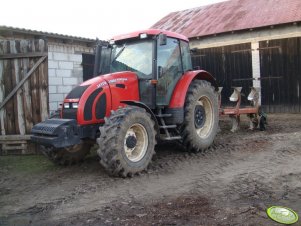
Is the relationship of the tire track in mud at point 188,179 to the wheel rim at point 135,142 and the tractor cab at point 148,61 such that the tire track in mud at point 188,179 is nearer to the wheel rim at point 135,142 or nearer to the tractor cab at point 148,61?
the wheel rim at point 135,142

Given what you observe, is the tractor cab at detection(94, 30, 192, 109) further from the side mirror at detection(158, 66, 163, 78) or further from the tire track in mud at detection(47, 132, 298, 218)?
the tire track in mud at detection(47, 132, 298, 218)

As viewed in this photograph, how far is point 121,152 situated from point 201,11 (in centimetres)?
1394

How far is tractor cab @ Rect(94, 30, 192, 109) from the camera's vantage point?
678 cm

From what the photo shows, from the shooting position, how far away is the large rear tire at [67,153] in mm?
6586

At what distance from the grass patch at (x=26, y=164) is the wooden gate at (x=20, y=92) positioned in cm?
30

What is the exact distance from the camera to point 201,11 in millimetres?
18125

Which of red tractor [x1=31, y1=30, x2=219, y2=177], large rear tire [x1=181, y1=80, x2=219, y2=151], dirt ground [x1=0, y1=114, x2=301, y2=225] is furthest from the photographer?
large rear tire [x1=181, y1=80, x2=219, y2=151]

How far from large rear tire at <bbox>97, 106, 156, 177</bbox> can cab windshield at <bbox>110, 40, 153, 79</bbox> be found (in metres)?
1.04

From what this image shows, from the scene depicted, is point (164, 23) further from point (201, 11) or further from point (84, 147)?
point (84, 147)

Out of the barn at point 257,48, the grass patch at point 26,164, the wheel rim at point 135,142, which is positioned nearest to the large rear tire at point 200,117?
the wheel rim at point 135,142

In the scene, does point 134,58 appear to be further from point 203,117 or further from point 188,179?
point 188,179

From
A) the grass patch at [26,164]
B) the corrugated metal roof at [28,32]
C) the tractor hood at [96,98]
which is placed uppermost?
the corrugated metal roof at [28,32]

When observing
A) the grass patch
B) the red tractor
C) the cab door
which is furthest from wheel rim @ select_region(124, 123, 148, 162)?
the grass patch

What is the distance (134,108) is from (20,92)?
3339 mm
